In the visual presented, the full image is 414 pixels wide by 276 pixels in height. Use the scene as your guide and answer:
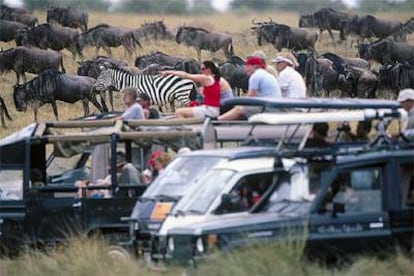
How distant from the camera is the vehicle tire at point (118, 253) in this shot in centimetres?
1345

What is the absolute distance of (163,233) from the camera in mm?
12742

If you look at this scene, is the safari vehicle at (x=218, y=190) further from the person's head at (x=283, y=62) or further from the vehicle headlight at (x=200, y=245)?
the person's head at (x=283, y=62)

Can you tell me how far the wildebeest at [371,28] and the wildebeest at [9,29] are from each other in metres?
11.2

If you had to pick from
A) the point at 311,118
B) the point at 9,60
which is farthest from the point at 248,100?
the point at 9,60

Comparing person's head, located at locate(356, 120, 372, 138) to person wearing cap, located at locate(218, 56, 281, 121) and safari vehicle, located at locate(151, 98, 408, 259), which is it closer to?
person wearing cap, located at locate(218, 56, 281, 121)

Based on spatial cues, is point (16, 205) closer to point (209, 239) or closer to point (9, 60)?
point (209, 239)

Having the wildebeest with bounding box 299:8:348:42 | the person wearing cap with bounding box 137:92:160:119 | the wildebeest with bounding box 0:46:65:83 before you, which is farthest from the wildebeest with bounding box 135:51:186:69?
the person wearing cap with bounding box 137:92:160:119

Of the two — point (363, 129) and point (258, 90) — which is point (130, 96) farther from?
point (363, 129)

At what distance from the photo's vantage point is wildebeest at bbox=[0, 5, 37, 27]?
48000 millimetres

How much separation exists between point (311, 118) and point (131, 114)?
3.94m

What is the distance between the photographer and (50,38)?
4372 centimetres

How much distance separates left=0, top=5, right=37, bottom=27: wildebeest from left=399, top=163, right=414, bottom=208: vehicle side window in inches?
1420

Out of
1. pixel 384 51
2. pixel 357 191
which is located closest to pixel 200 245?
pixel 357 191

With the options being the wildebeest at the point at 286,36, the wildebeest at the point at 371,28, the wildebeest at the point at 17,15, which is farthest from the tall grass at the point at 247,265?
the wildebeest at the point at 17,15
